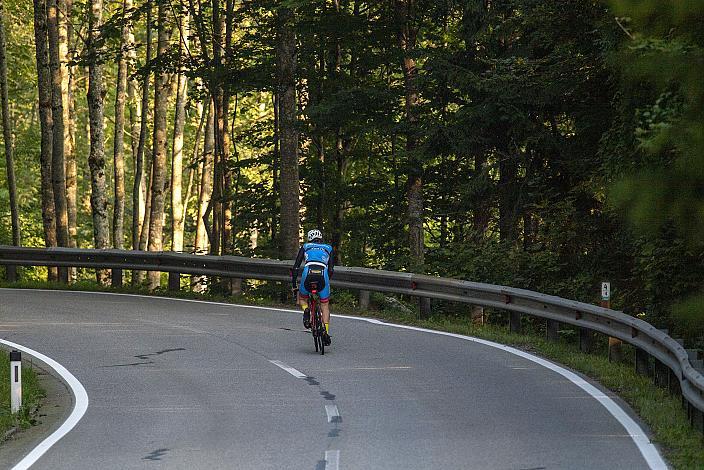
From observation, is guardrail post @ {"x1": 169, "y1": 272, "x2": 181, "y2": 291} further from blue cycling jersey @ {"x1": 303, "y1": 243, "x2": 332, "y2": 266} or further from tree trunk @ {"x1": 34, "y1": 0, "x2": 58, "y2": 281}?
blue cycling jersey @ {"x1": 303, "y1": 243, "x2": 332, "y2": 266}

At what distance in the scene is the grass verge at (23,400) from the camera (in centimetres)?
1246

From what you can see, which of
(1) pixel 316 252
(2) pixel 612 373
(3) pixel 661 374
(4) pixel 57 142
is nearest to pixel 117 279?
(4) pixel 57 142

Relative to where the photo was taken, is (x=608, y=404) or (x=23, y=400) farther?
(x=23, y=400)

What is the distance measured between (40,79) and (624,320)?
21.2 m

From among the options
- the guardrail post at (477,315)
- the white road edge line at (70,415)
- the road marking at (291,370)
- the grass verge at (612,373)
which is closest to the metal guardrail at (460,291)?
the grass verge at (612,373)

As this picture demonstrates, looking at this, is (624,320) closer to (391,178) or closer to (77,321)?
(77,321)

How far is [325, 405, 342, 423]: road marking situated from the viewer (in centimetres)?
1220

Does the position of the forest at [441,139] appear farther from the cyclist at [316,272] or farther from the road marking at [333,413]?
the cyclist at [316,272]

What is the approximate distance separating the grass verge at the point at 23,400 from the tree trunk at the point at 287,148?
11.2 meters

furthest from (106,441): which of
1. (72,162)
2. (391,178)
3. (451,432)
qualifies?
(72,162)

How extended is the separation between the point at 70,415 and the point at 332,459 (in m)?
3.80

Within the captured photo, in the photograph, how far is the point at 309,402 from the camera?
1329 cm

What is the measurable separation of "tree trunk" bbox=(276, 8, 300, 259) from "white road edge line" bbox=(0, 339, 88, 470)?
962 cm

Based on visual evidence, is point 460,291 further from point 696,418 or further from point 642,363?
point 696,418
